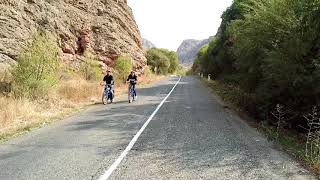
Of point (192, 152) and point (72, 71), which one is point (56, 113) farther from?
point (72, 71)

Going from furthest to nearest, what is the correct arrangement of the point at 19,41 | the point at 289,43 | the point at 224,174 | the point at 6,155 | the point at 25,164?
1. the point at 19,41
2. the point at 289,43
3. the point at 6,155
4. the point at 25,164
5. the point at 224,174

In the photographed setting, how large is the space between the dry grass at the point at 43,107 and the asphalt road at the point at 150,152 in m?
0.99

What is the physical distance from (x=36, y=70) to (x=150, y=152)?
39.9 feet

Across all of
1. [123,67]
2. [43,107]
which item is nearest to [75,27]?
[123,67]

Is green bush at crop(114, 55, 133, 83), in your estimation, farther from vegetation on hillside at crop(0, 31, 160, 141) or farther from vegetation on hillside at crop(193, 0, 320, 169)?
vegetation on hillside at crop(193, 0, 320, 169)

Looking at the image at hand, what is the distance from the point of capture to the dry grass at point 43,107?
1378 cm

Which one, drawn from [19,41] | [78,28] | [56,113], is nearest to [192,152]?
[56,113]

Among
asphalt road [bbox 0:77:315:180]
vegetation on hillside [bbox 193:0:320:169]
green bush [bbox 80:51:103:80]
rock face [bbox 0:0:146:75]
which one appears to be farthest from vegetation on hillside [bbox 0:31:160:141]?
green bush [bbox 80:51:103:80]

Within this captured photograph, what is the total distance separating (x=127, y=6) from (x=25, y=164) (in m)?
50.8

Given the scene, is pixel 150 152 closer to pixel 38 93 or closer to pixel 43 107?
pixel 43 107

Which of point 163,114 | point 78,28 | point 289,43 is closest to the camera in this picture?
point 289,43

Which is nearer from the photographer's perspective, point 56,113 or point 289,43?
point 289,43

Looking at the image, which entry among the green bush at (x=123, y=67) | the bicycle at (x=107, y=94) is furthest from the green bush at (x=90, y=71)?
the bicycle at (x=107, y=94)

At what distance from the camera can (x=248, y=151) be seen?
31.3 feet
